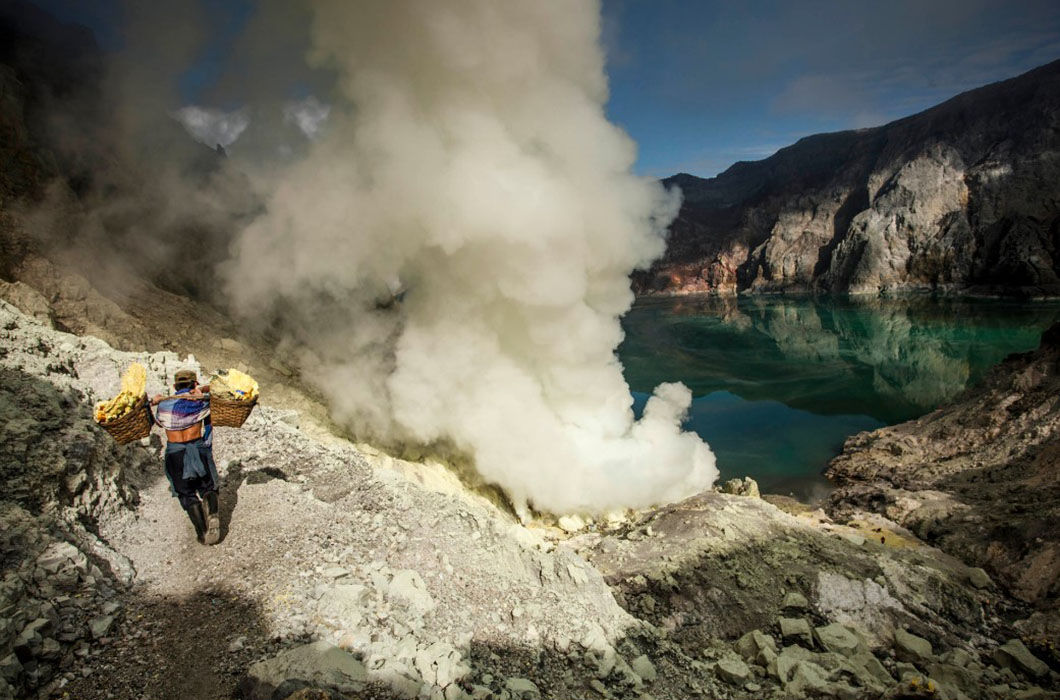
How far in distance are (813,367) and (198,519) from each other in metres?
33.4

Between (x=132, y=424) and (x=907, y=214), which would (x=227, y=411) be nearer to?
(x=132, y=424)

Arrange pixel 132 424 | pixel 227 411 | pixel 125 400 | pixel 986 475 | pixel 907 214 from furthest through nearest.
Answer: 1. pixel 907 214
2. pixel 986 475
3. pixel 227 411
4. pixel 132 424
5. pixel 125 400

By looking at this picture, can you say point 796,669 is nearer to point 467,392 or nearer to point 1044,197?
point 467,392

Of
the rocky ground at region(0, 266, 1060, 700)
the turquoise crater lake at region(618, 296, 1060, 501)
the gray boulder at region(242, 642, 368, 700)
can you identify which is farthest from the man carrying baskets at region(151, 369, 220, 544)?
the turquoise crater lake at region(618, 296, 1060, 501)

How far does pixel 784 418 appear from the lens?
22.3m

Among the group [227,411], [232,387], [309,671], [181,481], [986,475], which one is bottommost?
[309,671]

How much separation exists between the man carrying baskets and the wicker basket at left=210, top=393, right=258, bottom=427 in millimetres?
112

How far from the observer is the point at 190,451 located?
4.73 meters

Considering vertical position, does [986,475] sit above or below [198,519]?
above

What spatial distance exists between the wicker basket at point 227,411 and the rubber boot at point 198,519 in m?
0.79

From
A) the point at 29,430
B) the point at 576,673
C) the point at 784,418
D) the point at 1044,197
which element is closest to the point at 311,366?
the point at 29,430

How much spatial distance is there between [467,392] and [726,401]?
1725 centimetres

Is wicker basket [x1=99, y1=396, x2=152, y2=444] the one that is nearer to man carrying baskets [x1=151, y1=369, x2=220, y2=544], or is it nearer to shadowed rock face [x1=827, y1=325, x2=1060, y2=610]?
man carrying baskets [x1=151, y1=369, x2=220, y2=544]

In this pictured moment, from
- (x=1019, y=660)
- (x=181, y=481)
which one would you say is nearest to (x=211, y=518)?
(x=181, y=481)
